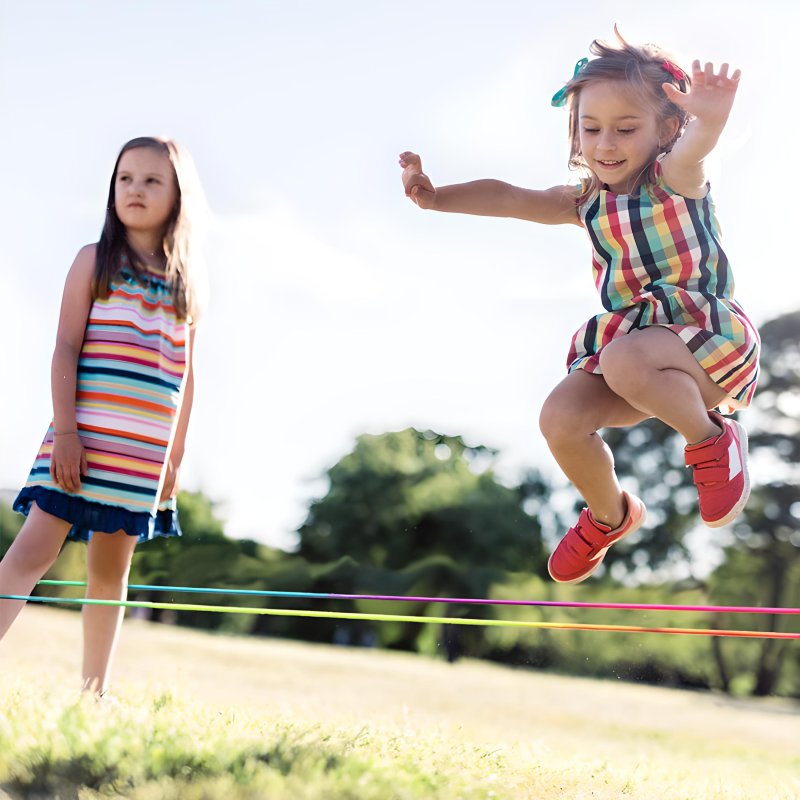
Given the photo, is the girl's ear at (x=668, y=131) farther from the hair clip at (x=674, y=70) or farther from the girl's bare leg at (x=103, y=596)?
the girl's bare leg at (x=103, y=596)

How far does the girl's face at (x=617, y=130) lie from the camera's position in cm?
229

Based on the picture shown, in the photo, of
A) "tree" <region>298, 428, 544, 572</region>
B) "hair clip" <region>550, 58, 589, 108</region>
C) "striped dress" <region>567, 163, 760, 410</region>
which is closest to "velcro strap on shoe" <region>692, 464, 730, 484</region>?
"striped dress" <region>567, 163, 760, 410</region>

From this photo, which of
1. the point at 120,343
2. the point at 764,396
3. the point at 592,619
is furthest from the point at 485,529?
the point at 120,343

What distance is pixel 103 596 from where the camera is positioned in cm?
273

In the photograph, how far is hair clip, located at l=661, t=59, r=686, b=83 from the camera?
230 cm

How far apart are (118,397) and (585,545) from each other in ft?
4.07

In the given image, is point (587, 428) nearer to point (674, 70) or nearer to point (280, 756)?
point (674, 70)

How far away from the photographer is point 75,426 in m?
2.57

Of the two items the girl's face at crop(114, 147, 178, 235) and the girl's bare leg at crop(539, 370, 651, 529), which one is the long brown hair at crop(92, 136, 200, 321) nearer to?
the girl's face at crop(114, 147, 178, 235)

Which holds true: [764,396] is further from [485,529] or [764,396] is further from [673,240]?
[673,240]

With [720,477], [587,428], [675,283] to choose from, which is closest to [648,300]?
[675,283]

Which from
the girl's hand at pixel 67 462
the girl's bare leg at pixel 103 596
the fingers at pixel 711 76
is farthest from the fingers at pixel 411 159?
the girl's bare leg at pixel 103 596

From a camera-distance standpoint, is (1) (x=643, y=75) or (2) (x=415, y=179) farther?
(2) (x=415, y=179)

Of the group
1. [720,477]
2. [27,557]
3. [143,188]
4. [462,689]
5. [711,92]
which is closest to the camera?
[711,92]
